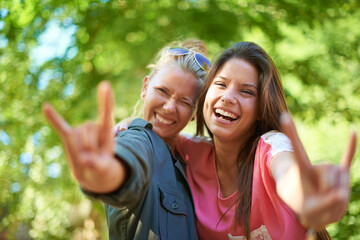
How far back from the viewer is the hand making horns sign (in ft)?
3.03

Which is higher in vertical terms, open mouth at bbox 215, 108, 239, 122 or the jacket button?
open mouth at bbox 215, 108, 239, 122

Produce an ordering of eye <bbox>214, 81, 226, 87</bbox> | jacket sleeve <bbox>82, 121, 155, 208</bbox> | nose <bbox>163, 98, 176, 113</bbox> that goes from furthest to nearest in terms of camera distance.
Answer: nose <bbox>163, 98, 176, 113</bbox>, eye <bbox>214, 81, 226, 87</bbox>, jacket sleeve <bbox>82, 121, 155, 208</bbox>

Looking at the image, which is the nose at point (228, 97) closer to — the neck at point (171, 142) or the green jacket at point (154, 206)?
the green jacket at point (154, 206)

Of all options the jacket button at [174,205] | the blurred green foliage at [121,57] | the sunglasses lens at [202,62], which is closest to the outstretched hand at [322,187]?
the jacket button at [174,205]

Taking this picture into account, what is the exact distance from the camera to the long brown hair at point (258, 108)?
1693mm

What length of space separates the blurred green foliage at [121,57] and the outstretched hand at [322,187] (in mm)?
2192

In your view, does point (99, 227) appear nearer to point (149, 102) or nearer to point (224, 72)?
point (149, 102)

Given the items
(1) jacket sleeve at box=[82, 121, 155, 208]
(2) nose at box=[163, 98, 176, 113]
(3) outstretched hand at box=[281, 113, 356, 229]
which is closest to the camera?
(3) outstretched hand at box=[281, 113, 356, 229]

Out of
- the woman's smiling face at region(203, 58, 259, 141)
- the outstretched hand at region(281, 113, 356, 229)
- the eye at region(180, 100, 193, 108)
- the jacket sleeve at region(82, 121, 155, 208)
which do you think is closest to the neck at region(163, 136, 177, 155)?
the eye at region(180, 100, 193, 108)

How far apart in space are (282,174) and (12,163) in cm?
247

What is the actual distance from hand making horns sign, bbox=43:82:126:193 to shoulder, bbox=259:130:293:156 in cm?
70

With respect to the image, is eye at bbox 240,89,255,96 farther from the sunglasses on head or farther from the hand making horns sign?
the hand making horns sign

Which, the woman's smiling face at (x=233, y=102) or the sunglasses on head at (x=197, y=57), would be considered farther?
the sunglasses on head at (x=197, y=57)

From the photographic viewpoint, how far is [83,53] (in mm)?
3268
